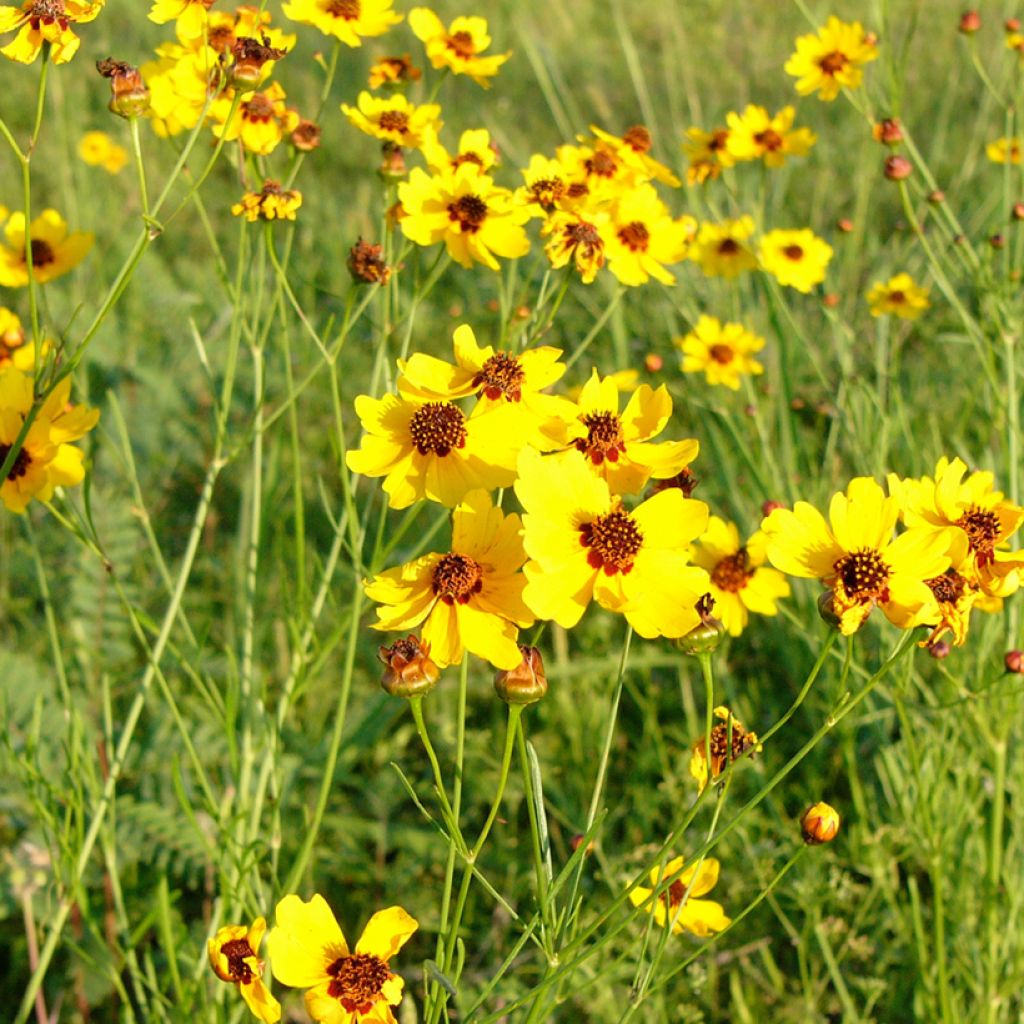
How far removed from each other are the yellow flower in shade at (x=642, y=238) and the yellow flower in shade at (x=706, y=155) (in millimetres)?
454

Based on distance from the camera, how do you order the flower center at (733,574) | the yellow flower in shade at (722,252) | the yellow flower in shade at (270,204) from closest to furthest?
the yellow flower in shade at (270,204) → the flower center at (733,574) → the yellow flower in shade at (722,252)

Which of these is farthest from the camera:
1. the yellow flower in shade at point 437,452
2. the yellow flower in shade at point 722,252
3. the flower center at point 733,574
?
the yellow flower in shade at point 722,252

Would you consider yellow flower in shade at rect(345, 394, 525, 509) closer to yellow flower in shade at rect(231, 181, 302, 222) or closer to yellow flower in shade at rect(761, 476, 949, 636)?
yellow flower in shade at rect(761, 476, 949, 636)

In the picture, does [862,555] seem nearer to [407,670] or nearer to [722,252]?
[407,670]

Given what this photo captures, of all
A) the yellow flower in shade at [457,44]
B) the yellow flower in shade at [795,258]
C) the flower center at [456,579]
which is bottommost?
the yellow flower in shade at [795,258]

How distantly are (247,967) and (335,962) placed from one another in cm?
7

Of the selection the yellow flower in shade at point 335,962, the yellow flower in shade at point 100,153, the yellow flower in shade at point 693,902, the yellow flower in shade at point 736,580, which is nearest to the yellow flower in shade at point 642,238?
the yellow flower in shade at point 736,580

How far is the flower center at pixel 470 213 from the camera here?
1172 millimetres

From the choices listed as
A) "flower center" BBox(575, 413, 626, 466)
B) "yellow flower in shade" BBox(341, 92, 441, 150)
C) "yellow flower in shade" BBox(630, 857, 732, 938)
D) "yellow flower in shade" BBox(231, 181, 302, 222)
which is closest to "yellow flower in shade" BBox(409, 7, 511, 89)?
"yellow flower in shade" BBox(341, 92, 441, 150)

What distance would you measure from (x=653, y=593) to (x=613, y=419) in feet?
0.58

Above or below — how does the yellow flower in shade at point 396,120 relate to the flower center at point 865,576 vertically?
above

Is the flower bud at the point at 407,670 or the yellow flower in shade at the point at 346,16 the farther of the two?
the yellow flower in shade at the point at 346,16

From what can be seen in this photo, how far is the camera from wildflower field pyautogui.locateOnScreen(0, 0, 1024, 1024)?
31.6 inches

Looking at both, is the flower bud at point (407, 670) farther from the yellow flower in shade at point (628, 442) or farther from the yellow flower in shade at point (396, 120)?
the yellow flower in shade at point (396, 120)
